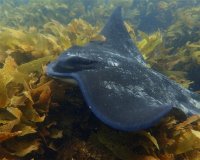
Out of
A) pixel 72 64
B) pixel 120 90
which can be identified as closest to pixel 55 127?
pixel 72 64

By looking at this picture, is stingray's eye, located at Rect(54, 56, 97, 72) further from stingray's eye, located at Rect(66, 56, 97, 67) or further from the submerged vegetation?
the submerged vegetation

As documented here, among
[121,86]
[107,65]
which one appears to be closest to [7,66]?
[107,65]

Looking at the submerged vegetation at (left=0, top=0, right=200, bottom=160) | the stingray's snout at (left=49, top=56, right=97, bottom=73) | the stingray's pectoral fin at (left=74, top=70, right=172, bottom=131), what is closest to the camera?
the stingray's pectoral fin at (left=74, top=70, right=172, bottom=131)

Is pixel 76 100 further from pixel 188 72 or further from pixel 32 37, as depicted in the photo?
pixel 188 72

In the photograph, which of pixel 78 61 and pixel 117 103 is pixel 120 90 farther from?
pixel 78 61

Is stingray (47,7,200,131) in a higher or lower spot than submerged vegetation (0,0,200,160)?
higher

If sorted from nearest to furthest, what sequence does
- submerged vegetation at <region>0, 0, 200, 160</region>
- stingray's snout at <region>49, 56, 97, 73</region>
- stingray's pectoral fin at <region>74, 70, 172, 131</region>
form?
stingray's pectoral fin at <region>74, 70, 172, 131</region>
submerged vegetation at <region>0, 0, 200, 160</region>
stingray's snout at <region>49, 56, 97, 73</region>

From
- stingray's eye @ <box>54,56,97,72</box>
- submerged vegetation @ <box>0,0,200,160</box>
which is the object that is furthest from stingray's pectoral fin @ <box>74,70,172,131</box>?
submerged vegetation @ <box>0,0,200,160</box>
